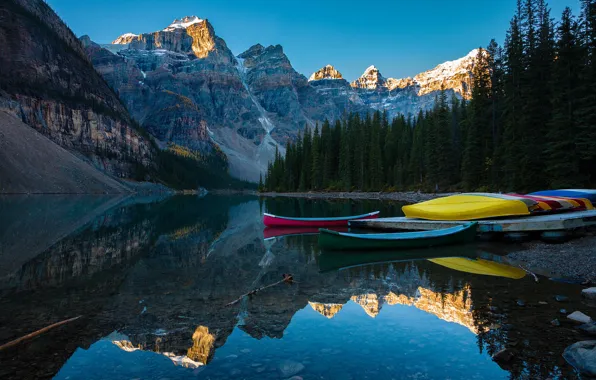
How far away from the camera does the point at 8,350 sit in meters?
6.75

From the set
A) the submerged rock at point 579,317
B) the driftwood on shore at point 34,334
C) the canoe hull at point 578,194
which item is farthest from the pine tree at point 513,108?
the driftwood on shore at point 34,334

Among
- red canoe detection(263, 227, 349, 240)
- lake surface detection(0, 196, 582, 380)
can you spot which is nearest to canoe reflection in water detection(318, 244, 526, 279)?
lake surface detection(0, 196, 582, 380)

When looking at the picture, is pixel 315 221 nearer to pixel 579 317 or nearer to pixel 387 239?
pixel 387 239

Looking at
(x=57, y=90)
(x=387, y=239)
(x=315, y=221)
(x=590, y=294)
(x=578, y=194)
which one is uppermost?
(x=57, y=90)

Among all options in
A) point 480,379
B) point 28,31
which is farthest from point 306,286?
point 28,31

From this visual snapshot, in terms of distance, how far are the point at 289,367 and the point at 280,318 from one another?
2.48 m

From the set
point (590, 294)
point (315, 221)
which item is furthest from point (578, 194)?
point (590, 294)

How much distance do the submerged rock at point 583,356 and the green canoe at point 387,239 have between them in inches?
441

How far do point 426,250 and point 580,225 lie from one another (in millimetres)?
8304

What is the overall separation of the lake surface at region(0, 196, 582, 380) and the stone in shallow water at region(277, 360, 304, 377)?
4cm

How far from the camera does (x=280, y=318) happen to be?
895 centimetres

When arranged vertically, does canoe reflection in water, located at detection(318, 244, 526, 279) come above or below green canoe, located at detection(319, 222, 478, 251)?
below

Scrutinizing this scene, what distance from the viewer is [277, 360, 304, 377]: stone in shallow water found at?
20.5 ft

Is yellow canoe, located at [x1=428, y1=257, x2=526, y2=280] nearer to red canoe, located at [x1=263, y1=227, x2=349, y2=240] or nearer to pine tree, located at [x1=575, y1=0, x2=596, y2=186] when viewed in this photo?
red canoe, located at [x1=263, y1=227, x2=349, y2=240]
